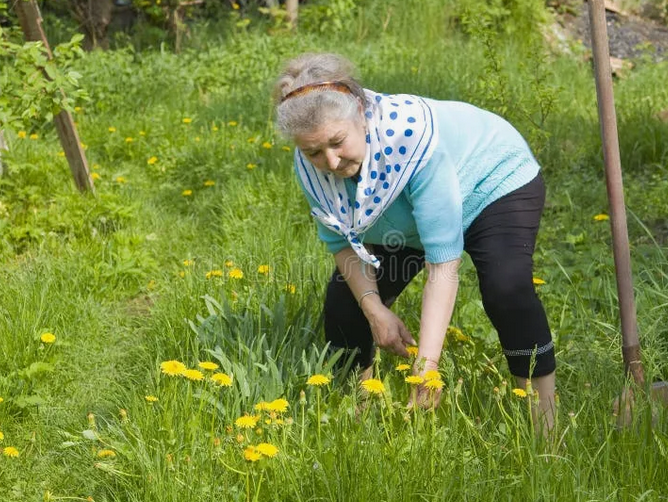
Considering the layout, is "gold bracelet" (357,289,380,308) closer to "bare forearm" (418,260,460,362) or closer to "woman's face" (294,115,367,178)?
"bare forearm" (418,260,460,362)

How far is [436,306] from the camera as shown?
2752 millimetres

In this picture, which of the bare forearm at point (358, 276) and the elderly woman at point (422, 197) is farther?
the bare forearm at point (358, 276)

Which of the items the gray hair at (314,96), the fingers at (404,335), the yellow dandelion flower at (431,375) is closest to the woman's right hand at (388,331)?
the fingers at (404,335)

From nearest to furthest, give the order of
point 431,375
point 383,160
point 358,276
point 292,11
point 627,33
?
point 431,375
point 383,160
point 358,276
point 292,11
point 627,33

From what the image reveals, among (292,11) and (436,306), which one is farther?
(292,11)

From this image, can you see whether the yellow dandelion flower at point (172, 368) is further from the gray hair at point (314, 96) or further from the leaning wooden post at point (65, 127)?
the leaning wooden post at point (65, 127)

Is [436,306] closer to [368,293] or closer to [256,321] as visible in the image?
[368,293]

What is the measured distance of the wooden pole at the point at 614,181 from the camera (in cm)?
286

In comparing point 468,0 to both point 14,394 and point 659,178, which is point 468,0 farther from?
point 14,394

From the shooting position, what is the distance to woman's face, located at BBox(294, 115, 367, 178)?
263cm

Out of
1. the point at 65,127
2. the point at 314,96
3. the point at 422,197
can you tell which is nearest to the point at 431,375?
the point at 422,197

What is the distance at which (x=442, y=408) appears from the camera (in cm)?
288

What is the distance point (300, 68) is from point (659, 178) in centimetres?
301

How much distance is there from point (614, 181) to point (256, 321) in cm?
131
